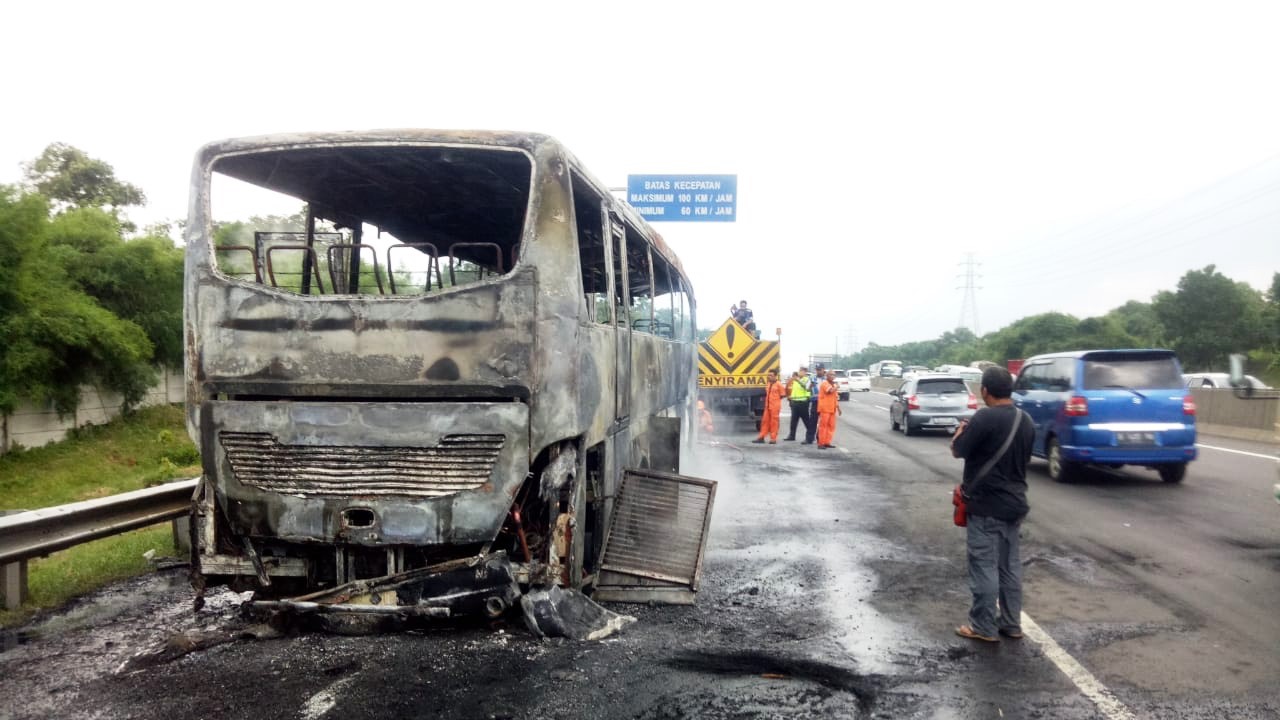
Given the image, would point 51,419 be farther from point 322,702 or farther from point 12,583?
point 322,702

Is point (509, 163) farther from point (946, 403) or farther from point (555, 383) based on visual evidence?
point (946, 403)

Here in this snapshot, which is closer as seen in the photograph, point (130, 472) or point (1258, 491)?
point (1258, 491)

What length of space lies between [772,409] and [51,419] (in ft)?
45.2

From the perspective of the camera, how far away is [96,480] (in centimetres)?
1708

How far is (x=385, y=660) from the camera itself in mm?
4992

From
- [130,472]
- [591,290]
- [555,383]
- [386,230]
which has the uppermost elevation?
[386,230]

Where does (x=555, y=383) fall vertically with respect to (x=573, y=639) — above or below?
above

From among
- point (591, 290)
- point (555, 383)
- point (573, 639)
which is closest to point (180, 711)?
point (573, 639)

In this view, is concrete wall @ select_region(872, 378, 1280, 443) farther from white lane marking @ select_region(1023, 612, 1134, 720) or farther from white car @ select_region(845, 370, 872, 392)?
white car @ select_region(845, 370, 872, 392)

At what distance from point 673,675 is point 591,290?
2.78 meters

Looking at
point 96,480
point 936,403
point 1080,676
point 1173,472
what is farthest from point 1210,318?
point 1080,676

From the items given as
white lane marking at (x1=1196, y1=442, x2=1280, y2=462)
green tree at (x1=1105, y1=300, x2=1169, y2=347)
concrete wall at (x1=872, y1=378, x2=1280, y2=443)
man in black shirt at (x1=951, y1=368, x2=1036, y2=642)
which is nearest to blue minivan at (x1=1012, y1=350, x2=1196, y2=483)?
white lane marking at (x1=1196, y1=442, x2=1280, y2=462)

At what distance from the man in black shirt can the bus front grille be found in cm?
284

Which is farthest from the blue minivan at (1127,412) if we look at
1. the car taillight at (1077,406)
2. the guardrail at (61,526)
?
the guardrail at (61,526)
